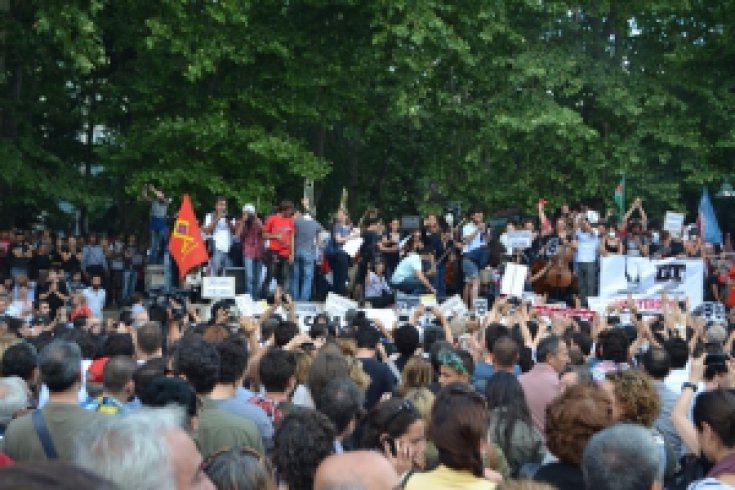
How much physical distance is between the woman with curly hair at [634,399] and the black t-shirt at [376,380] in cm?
218

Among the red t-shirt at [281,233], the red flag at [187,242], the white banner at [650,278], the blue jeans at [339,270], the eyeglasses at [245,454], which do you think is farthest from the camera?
the blue jeans at [339,270]

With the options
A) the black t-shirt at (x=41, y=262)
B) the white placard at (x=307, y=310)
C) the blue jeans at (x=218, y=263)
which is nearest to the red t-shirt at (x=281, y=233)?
the blue jeans at (x=218, y=263)

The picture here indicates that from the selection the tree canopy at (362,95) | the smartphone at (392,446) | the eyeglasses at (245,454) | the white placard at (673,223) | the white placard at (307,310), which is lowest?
the smartphone at (392,446)

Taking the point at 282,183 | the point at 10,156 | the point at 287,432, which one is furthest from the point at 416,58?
the point at 287,432

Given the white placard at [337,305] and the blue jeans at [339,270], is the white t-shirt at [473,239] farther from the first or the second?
the white placard at [337,305]

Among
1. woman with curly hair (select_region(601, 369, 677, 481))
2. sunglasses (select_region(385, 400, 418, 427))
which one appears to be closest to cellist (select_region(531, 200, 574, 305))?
woman with curly hair (select_region(601, 369, 677, 481))

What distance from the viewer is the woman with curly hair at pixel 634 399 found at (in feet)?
17.1

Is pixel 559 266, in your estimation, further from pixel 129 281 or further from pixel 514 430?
pixel 514 430

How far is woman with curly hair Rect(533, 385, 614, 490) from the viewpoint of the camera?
444cm

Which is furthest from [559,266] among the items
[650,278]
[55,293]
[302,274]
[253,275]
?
[55,293]

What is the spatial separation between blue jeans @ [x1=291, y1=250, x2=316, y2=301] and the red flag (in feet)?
6.87

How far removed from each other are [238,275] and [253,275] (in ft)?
1.00

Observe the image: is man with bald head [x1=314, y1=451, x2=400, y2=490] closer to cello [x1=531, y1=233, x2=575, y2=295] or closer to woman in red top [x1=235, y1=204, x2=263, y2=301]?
woman in red top [x1=235, y1=204, x2=263, y2=301]

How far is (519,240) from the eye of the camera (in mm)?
20688
